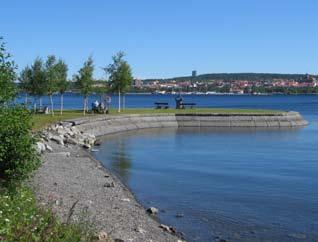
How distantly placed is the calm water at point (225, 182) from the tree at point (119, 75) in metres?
16.5

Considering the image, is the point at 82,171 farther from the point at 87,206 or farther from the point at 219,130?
the point at 219,130

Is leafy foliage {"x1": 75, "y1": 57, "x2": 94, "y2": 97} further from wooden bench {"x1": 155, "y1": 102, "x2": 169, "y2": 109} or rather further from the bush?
the bush

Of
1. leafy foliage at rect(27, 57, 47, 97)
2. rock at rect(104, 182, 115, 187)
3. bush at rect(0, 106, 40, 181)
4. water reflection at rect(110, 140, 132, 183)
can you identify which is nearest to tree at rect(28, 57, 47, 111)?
leafy foliage at rect(27, 57, 47, 97)

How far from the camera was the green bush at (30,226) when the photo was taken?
9844 millimetres

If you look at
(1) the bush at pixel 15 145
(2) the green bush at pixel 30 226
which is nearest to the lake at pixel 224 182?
(1) the bush at pixel 15 145

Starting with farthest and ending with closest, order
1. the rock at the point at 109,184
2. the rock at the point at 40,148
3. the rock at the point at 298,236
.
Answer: the rock at the point at 40,148 → the rock at the point at 109,184 → the rock at the point at 298,236

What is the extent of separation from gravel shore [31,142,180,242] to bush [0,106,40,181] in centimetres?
103

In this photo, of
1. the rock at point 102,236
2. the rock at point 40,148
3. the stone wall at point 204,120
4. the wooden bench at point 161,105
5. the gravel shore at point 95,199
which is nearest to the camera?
the rock at point 102,236

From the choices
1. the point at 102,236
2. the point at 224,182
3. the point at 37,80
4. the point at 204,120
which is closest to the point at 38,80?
the point at 37,80

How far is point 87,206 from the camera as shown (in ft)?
59.8

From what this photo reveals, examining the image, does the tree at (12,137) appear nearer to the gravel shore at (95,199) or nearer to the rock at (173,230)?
the gravel shore at (95,199)

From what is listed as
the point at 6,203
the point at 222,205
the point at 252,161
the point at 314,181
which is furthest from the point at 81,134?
the point at 6,203

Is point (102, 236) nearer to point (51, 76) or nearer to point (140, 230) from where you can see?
point (140, 230)

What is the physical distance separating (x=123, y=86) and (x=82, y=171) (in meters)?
40.7
